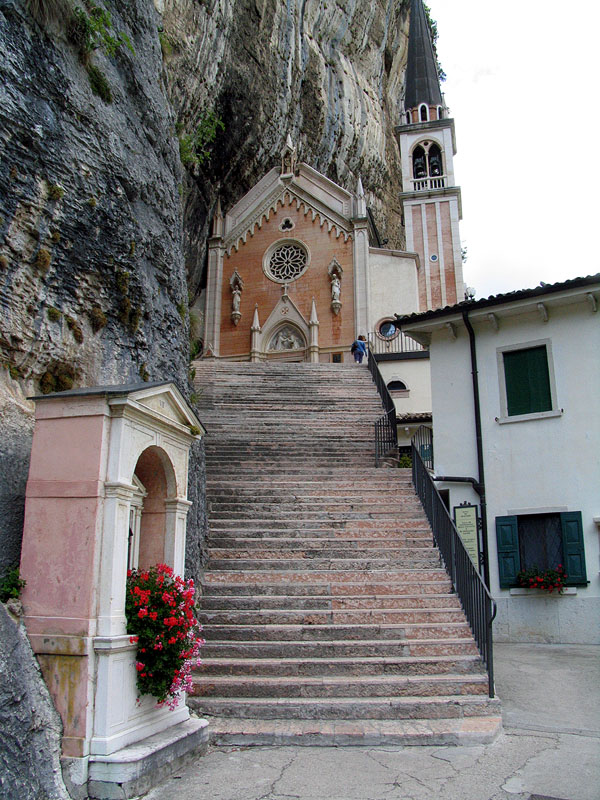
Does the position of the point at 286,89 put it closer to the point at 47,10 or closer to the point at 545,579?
the point at 47,10

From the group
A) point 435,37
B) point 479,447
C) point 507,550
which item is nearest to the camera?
point 507,550

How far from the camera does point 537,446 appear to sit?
36.9 ft

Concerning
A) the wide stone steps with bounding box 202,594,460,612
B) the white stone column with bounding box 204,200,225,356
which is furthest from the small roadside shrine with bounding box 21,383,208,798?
the white stone column with bounding box 204,200,225,356

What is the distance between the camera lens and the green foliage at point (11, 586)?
186 inches

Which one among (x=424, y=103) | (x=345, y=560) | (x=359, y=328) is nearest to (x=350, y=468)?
(x=345, y=560)

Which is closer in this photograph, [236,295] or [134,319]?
[134,319]

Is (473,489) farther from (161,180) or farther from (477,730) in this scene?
(161,180)

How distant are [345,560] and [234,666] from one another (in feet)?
7.47

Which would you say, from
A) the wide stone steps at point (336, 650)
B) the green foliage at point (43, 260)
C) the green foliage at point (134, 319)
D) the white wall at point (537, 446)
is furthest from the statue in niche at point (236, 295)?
the wide stone steps at point (336, 650)

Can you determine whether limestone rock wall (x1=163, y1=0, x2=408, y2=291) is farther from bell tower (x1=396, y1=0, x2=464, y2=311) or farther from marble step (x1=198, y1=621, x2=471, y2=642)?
marble step (x1=198, y1=621, x2=471, y2=642)

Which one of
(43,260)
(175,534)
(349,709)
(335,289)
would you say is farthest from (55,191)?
(335,289)

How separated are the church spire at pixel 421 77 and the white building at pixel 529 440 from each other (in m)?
25.3

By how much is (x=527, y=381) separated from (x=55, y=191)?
27.5 ft

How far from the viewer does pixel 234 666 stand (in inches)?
263
